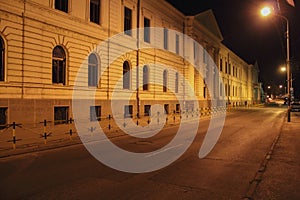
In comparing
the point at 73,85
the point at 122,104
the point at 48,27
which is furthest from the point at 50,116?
the point at 122,104

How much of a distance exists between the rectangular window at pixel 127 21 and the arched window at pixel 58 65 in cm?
832

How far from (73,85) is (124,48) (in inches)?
279

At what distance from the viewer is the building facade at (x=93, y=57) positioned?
54.4 ft

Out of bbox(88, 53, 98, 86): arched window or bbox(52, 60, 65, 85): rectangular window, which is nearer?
bbox(52, 60, 65, 85): rectangular window

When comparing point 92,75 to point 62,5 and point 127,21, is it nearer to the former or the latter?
point 62,5

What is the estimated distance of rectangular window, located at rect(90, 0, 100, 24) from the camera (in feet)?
73.9

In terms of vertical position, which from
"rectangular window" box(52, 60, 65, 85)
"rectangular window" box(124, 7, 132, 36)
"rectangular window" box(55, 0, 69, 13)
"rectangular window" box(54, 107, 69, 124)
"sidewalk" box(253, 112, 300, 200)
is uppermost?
"rectangular window" box(124, 7, 132, 36)

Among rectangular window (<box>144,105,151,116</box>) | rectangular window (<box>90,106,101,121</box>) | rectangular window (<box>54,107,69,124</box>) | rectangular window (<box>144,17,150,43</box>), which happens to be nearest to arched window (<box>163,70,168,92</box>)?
rectangular window (<box>144,105,151,116</box>)

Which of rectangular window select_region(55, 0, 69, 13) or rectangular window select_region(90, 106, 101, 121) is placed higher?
rectangular window select_region(55, 0, 69, 13)

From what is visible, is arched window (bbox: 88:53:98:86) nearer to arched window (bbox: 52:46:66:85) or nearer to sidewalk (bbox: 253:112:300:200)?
arched window (bbox: 52:46:66:85)

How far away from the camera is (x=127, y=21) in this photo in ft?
88.9

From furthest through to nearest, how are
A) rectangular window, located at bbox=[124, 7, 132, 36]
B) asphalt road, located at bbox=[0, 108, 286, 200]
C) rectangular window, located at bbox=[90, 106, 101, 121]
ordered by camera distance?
1. rectangular window, located at bbox=[124, 7, 132, 36]
2. rectangular window, located at bbox=[90, 106, 101, 121]
3. asphalt road, located at bbox=[0, 108, 286, 200]

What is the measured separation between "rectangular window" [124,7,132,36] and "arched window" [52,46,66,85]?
8.32 metres

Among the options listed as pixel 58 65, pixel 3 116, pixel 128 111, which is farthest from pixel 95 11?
pixel 3 116
